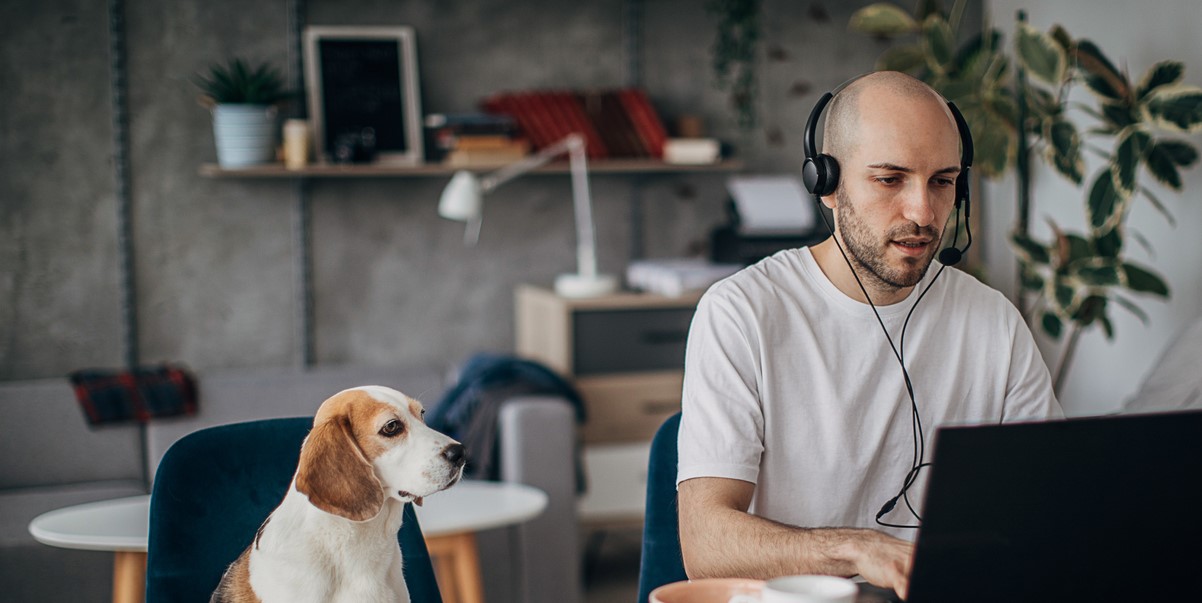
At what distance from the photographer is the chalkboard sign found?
346cm

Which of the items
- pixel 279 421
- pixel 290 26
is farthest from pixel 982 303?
pixel 290 26

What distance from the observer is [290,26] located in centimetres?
351

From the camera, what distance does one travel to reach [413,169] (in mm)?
3395

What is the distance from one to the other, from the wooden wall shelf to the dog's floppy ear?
2631 mm

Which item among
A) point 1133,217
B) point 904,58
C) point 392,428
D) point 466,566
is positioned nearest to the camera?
point 392,428

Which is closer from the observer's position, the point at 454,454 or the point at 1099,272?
the point at 454,454

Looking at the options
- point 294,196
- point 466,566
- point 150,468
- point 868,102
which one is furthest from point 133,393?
point 868,102

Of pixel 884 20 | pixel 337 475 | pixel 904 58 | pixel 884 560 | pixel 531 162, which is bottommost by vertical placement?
pixel 884 560

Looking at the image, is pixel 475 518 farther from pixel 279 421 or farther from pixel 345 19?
pixel 345 19

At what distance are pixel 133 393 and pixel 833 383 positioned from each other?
8.00 feet

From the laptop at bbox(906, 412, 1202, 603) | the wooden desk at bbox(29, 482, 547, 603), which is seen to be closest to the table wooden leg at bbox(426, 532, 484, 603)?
the wooden desk at bbox(29, 482, 547, 603)

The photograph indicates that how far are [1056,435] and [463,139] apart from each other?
2851 mm

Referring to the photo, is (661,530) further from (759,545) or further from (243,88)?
(243,88)

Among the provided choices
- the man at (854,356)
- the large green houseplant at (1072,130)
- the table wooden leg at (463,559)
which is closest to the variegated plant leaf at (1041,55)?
the large green houseplant at (1072,130)
